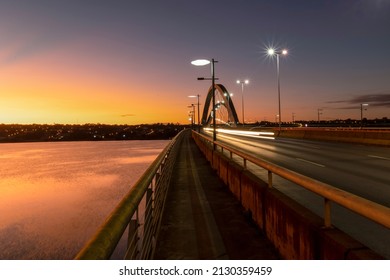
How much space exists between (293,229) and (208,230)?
238 cm

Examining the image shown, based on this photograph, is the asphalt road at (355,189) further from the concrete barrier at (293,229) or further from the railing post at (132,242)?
the railing post at (132,242)

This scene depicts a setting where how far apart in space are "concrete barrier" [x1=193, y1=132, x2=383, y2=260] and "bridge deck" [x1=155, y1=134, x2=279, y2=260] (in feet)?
0.88

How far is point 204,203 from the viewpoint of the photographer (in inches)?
370

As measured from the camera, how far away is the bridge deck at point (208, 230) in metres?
5.59

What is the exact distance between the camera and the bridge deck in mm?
5590

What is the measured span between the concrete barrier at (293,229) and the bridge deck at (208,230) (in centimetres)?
27

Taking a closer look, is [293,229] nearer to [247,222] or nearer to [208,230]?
[208,230]

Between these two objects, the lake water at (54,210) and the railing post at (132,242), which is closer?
the railing post at (132,242)

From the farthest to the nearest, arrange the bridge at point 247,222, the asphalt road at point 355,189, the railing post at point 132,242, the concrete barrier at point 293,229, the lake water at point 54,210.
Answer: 1. the lake water at point 54,210
2. the asphalt road at point 355,189
3. the concrete barrier at point 293,229
4. the bridge at point 247,222
5. the railing post at point 132,242

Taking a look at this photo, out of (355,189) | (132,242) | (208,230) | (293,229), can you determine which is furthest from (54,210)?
(132,242)

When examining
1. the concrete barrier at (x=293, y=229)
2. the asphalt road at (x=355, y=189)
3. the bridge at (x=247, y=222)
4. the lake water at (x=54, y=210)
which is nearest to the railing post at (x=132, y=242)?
the bridge at (x=247, y=222)

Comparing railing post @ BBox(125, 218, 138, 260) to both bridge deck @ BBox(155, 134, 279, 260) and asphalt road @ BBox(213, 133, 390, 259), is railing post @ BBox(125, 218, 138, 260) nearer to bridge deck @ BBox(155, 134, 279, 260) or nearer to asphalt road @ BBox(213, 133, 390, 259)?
bridge deck @ BBox(155, 134, 279, 260)

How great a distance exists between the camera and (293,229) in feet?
A: 16.0
